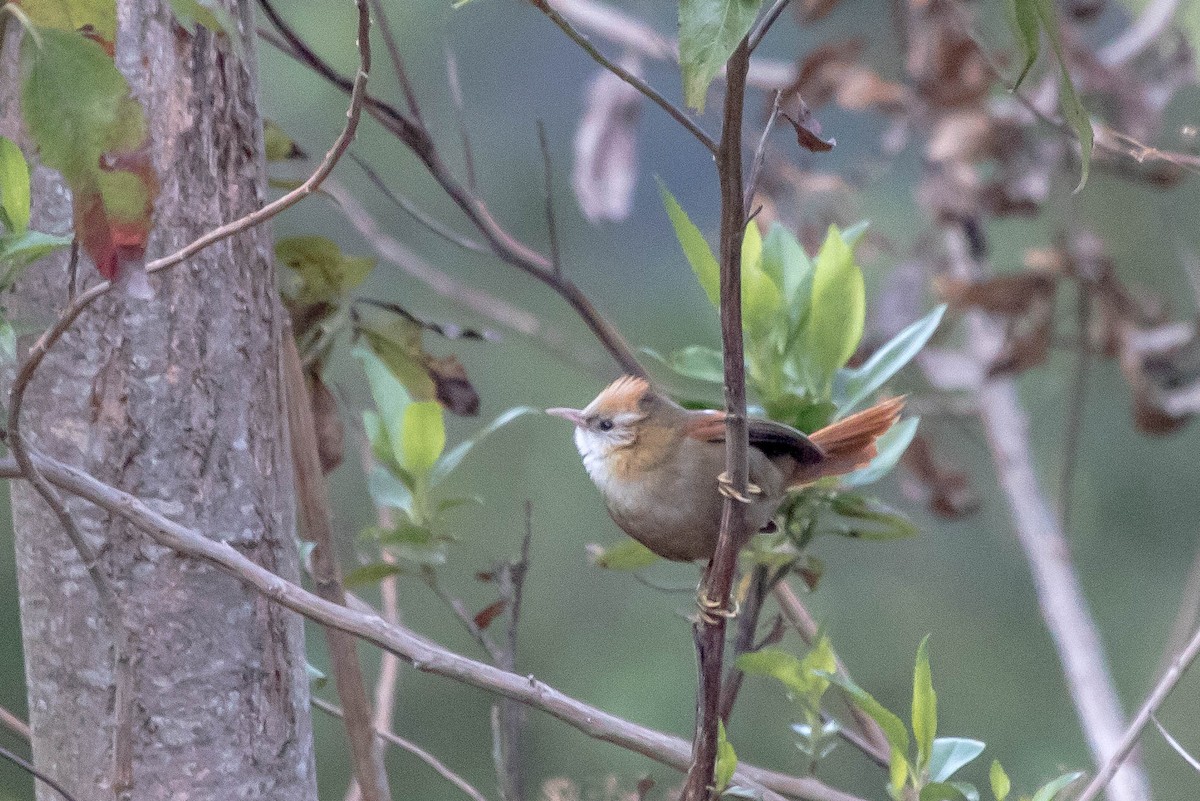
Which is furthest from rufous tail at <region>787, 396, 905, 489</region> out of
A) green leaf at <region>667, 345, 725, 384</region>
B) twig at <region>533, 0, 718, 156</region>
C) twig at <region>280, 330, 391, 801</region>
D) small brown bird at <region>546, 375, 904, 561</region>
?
twig at <region>533, 0, 718, 156</region>

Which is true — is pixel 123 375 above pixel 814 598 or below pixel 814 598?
above

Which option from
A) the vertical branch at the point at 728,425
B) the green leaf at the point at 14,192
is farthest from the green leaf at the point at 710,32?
the green leaf at the point at 14,192

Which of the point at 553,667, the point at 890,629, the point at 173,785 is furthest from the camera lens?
the point at 890,629

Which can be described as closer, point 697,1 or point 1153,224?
point 697,1

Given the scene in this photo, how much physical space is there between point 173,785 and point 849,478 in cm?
79

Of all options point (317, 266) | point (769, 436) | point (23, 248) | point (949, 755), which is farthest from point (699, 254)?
point (23, 248)

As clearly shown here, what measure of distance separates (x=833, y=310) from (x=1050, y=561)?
105cm

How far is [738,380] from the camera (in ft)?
2.84

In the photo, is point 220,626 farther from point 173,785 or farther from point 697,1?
point 697,1

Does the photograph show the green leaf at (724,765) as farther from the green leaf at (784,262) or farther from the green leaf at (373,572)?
the green leaf at (784,262)

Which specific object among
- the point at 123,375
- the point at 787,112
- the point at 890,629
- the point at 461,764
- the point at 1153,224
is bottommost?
the point at 461,764

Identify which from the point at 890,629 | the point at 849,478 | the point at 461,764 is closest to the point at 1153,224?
the point at 890,629

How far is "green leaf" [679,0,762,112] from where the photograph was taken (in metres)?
0.61

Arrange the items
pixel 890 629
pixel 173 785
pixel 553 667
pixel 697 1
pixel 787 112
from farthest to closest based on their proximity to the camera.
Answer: pixel 890 629 → pixel 553 667 → pixel 173 785 → pixel 787 112 → pixel 697 1
